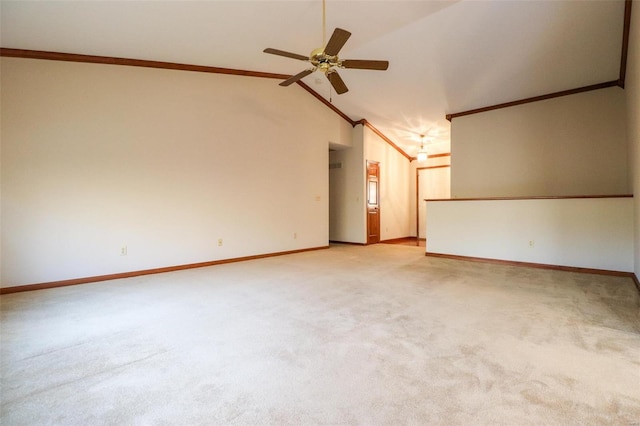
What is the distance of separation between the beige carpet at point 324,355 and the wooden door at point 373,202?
4232 millimetres

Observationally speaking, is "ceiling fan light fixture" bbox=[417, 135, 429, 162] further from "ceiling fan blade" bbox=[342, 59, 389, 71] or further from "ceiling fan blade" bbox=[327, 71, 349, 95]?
"ceiling fan blade" bbox=[342, 59, 389, 71]

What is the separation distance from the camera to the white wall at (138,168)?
145 inches

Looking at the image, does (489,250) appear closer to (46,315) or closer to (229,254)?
(229,254)

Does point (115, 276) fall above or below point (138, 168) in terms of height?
below

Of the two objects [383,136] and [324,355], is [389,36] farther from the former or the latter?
[324,355]

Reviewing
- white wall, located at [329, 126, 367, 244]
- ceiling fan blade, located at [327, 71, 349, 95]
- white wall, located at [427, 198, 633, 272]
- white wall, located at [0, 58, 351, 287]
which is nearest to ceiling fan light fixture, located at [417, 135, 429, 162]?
white wall, located at [329, 126, 367, 244]

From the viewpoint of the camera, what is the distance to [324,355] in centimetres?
197

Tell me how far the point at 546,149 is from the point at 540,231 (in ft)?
6.04

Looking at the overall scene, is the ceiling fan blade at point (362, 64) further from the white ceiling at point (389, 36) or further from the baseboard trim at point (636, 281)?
the baseboard trim at point (636, 281)

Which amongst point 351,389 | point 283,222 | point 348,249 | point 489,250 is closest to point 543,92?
point 489,250

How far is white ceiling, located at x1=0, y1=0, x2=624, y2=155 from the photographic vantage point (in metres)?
3.36

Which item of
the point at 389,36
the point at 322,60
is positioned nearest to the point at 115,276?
the point at 322,60

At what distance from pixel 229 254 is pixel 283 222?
138cm

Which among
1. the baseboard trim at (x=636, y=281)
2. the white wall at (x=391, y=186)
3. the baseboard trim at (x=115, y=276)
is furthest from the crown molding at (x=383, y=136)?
the baseboard trim at (x=636, y=281)
